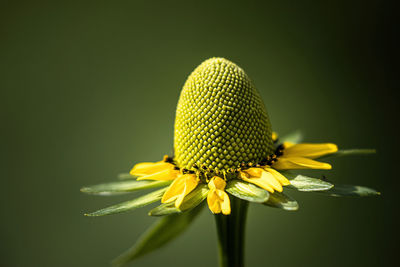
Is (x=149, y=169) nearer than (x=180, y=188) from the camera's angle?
No

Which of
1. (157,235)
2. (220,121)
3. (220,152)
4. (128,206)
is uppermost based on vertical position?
(220,121)

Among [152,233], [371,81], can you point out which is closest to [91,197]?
[152,233]

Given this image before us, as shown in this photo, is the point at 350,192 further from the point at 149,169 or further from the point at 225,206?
the point at 149,169

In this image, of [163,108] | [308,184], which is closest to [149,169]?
[308,184]

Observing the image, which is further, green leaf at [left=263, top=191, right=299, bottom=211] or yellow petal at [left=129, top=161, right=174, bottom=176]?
yellow petal at [left=129, top=161, right=174, bottom=176]

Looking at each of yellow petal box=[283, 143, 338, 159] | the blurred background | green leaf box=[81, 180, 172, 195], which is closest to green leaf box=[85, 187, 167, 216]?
green leaf box=[81, 180, 172, 195]

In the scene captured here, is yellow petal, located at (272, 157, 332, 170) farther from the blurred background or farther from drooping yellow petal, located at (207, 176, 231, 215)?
the blurred background
